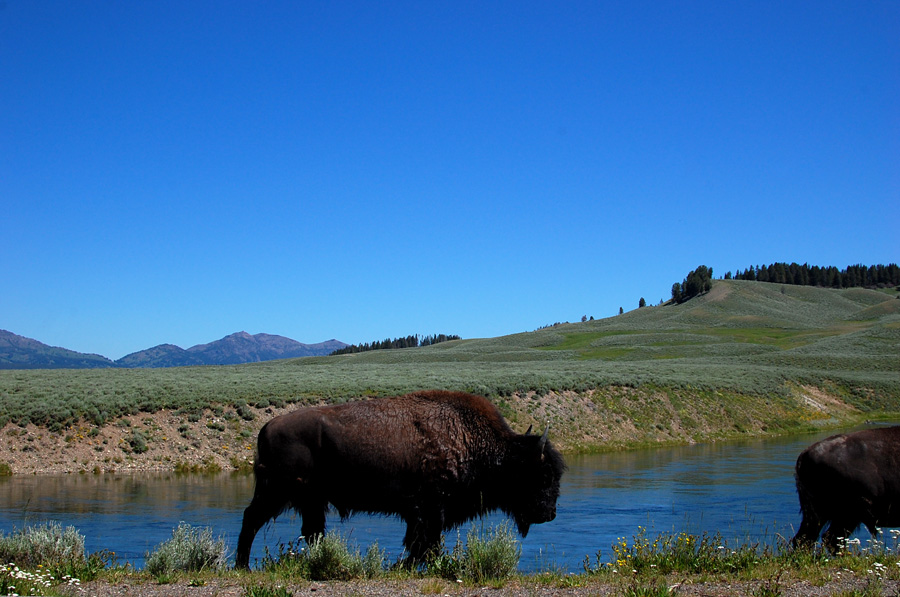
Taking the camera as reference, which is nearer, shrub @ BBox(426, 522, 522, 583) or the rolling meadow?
the rolling meadow

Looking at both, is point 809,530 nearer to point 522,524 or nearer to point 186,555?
point 522,524

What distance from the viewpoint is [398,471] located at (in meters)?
8.23

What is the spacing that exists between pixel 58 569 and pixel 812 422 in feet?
120

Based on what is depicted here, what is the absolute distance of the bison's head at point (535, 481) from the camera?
8570 mm

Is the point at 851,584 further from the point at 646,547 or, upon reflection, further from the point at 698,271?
the point at 698,271

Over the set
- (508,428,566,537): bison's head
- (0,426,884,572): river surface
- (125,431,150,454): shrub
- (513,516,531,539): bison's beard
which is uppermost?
(508,428,566,537): bison's head

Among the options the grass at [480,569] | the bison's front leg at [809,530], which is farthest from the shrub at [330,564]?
the bison's front leg at [809,530]

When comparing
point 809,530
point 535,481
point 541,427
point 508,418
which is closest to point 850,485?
point 809,530

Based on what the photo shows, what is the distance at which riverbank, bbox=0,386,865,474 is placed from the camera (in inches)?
806

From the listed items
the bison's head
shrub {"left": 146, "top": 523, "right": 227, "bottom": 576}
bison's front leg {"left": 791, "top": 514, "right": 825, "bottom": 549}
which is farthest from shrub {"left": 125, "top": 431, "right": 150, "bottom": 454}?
bison's front leg {"left": 791, "top": 514, "right": 825, "bottom": 549}

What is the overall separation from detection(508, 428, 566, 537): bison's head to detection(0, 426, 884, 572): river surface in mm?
916

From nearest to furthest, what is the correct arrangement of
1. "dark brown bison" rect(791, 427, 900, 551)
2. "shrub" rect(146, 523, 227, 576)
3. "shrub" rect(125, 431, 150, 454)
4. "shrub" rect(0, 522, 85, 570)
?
"shrub" rect(146, 523, 227, 576)
"shrub" rect(0, 522, 85, 570)
"dark brown bison" rect(791, 427, 900, 551)
"shrub" rect(125, 431, 150, 454)

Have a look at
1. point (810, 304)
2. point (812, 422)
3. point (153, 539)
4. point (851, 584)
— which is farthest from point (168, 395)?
point (810, 304)

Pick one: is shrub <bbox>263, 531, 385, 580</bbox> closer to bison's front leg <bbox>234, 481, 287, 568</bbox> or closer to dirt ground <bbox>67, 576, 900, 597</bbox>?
dirt ground <bbox>67, 576, 900, 597</bbox>
